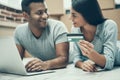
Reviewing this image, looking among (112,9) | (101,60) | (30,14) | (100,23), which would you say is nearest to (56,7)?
(112,9)

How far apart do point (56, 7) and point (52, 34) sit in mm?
1253

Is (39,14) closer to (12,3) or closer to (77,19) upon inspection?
(77,19)

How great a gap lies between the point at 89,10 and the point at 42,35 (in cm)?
36

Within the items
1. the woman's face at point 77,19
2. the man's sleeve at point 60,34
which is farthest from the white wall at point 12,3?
the woman's face at point 77,19

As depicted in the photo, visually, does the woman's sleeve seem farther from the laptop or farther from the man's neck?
the man's neck

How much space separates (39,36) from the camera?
148cm

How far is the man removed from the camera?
1.41 m

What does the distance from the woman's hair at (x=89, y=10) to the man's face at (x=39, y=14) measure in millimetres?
218

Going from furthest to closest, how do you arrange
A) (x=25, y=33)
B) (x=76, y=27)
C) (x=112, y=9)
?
(x=112, y=9), (x=25, y=33), (x=76, y=27)

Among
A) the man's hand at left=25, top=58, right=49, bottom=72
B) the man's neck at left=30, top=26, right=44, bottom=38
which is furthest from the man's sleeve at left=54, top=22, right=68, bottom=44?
the man's hand at left=25, top=58, right=49, bottom=72

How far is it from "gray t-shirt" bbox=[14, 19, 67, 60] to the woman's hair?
18 centimetres

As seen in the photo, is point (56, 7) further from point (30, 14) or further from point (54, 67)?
point (54, 67)

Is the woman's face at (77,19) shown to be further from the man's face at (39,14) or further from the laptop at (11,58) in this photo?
the laptop at (11,58)

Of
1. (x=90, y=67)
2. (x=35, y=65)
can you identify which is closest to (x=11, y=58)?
(x=35, y=65)
